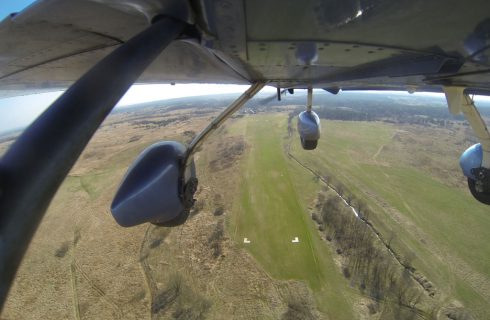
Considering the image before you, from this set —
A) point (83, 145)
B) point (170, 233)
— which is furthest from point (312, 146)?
point (170, 233)

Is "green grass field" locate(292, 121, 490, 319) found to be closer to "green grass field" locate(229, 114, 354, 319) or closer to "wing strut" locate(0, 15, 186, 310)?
"green grass field" locate(229, 114, 354, 319)

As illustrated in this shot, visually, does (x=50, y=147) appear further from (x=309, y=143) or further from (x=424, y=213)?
(x=424, y=213)

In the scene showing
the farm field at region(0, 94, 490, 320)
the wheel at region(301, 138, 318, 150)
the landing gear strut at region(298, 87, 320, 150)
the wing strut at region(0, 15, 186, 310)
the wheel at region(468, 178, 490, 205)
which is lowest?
the farm field at region(0, 94, 490, 320)

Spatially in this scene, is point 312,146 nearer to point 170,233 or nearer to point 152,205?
point 152,205

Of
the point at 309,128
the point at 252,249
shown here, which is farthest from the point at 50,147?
the point at 252,249

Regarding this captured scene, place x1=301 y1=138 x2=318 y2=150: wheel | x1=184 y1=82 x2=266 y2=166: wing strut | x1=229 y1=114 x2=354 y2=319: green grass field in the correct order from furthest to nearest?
x1=229 y1=114 x2=354 y2=319: green grass field < x1=301 y1=138 x2=318 y2=150: wheel < x1=184 y1=82 x2=266 y2=166: wing strut

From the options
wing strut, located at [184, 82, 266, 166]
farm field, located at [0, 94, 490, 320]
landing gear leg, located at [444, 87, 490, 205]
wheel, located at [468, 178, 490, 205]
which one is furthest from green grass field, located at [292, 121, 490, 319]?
wing strut, located at [184, 82, 266, 166]

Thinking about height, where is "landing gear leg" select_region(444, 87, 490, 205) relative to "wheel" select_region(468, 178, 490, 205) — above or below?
above

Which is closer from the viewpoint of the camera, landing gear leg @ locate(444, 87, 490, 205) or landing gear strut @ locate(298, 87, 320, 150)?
landing gear leg @ locate(444, 87, 490, 205)
